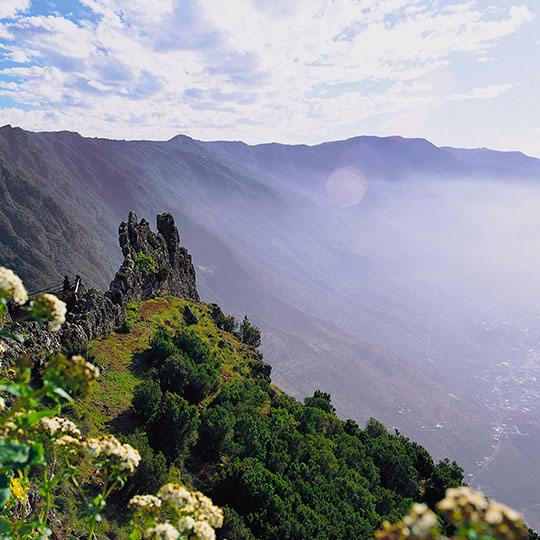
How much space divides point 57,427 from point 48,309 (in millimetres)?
1978

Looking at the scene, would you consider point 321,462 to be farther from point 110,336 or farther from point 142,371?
point 110,336

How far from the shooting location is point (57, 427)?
414 cm

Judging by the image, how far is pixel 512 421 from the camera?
152250mm

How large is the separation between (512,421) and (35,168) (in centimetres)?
23552

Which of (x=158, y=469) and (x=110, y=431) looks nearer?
(x=158, y=469)

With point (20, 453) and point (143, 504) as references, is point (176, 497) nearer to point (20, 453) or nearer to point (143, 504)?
point (143, 504)

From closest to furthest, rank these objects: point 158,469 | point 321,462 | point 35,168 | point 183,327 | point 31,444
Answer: point 31,444, point 158,469, point 321,462, point 183,327, point 35,168

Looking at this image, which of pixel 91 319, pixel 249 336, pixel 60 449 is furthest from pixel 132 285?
pixel 60 449

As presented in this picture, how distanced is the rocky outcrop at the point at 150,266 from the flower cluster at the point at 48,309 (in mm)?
A: 24810

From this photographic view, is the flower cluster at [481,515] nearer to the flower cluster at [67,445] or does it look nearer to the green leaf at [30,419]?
the green leaf at [30,419]

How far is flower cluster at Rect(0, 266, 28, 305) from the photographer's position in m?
2.65

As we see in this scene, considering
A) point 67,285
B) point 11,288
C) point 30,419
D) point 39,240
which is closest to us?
point 30,419

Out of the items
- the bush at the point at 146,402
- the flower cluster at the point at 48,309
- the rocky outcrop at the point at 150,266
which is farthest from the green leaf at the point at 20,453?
the rocky outcrop at the point at 150,266

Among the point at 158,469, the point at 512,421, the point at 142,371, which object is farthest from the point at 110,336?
the point at 512,421
